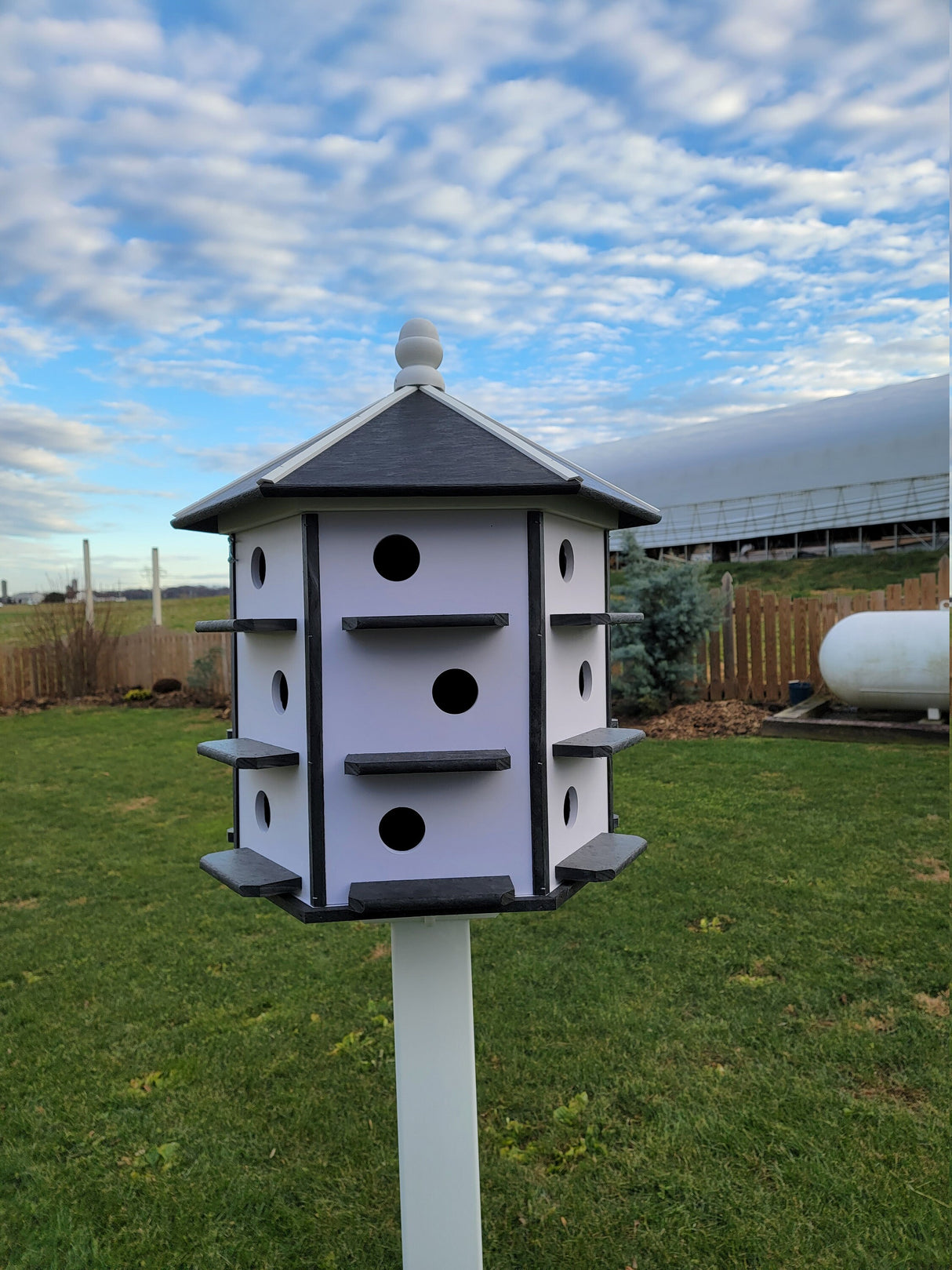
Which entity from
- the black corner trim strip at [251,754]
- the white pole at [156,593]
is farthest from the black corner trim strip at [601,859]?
the white pole at [156,593]

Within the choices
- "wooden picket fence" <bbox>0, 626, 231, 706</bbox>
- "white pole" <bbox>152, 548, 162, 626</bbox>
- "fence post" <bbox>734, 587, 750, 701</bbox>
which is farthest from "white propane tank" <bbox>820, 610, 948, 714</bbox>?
"white pole" <bbox>152, 548, 162, 626</bbox>

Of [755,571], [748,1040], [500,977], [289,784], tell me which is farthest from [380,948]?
[755,571]

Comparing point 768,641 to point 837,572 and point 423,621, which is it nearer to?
point 423,621

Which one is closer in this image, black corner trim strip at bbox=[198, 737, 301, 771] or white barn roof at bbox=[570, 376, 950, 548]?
black corner trim strip at bbox=[198, 737, 301, 771]

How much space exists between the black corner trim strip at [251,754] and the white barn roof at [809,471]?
29.5 metres

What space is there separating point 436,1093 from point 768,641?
33.3ft

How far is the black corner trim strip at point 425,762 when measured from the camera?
181 cm

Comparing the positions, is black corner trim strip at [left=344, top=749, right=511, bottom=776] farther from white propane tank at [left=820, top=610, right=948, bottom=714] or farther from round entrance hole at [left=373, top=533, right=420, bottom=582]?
white propane tank at [left=820, top=610, right=948, bottom=714]

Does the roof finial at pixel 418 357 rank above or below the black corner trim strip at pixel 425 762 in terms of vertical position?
above

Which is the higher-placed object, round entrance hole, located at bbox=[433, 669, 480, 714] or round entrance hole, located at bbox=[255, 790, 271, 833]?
round entrance hole, located at bbox=[433, 669, 480, 714]

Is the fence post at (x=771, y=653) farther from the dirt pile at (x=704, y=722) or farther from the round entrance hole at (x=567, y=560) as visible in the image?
the round entrance hole at (x=567, y=560)

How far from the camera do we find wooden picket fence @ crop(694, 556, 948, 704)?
11.2 m

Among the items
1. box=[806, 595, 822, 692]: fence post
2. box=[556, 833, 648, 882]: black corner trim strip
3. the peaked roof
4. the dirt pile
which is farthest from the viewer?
box=[806, 595, 822, 692]: fence post

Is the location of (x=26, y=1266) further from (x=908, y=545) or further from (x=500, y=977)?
(x=908, y=545)
